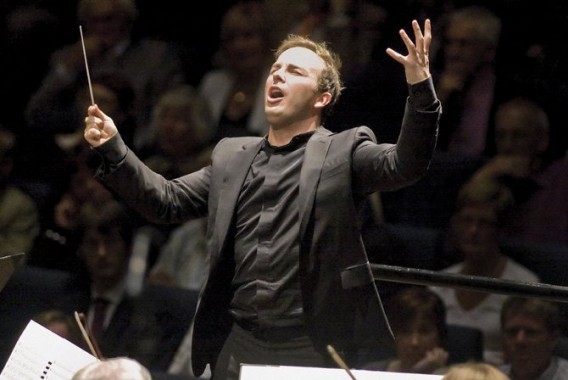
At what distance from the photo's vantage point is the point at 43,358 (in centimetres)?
289

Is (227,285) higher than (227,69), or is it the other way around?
(227,69)

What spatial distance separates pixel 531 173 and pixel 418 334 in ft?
2.60

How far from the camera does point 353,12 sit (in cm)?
482

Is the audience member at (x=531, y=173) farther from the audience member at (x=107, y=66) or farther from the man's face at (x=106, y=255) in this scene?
the audience member at (x=107, y=66)

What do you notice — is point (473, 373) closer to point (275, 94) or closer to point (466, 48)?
point (275, 94)

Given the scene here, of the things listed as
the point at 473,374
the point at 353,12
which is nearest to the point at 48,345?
the point at 473,374

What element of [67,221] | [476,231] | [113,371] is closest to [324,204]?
[113,371]

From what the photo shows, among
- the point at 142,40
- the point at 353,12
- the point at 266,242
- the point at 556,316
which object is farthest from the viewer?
the point at 142,40

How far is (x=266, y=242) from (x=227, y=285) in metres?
0.15

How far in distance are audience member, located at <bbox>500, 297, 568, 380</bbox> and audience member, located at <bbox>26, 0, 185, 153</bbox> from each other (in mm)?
1793

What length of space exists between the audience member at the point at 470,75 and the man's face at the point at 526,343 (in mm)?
867

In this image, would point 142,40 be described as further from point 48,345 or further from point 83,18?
point 48,345

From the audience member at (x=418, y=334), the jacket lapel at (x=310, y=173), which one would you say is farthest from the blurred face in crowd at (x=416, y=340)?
the jacket lapel at (x=310, y=173)

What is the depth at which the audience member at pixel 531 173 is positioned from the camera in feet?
14.2
